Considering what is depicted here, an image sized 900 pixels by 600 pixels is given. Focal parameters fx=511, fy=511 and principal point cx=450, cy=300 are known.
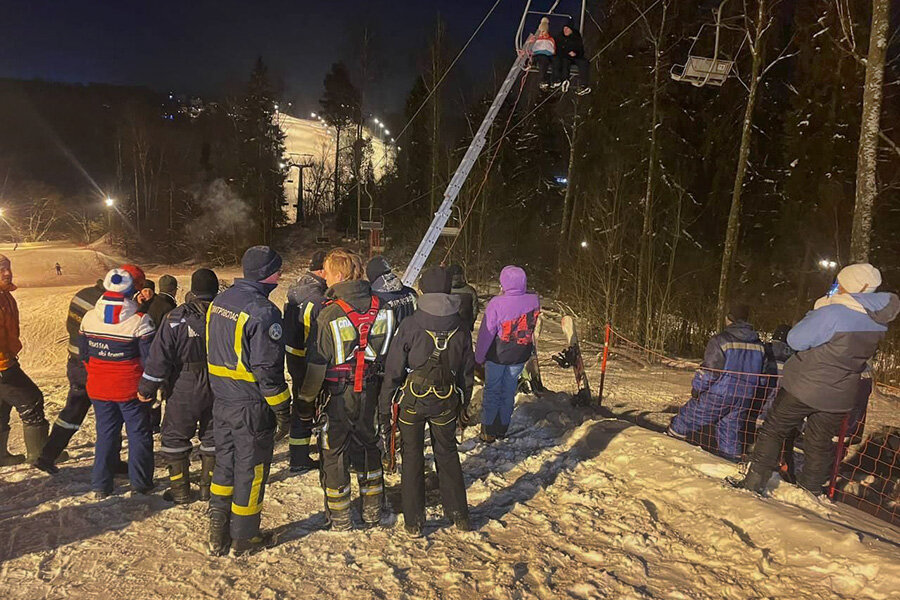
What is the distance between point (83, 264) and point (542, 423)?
2669 centimetres

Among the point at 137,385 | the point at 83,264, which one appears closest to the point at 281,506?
the point at 137,385

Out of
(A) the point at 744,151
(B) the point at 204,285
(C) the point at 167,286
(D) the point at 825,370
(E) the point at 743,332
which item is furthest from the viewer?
(A) the point at 744,151

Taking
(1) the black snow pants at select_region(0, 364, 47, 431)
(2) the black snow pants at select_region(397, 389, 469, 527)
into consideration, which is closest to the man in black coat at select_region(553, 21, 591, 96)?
(2) the black snow pants at select_region(397, 389, 469, 527)

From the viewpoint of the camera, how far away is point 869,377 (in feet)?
17.3

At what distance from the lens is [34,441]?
487cm

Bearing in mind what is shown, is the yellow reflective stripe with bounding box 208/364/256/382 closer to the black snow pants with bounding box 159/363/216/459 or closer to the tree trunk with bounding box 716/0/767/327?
Answer: the black snow pants with bounding box 159/363/216/459

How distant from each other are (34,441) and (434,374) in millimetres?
4047

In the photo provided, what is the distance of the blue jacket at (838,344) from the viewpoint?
3963 millimetres

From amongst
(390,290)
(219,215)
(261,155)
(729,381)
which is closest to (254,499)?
(390,290)

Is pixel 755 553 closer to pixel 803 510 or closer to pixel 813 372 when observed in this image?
pixel 803 510

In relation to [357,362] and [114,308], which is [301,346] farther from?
[114,308]

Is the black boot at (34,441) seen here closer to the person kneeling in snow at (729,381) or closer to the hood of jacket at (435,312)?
the hood of jacket at (435,312)

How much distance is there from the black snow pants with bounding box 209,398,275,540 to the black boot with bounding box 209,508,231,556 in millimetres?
40

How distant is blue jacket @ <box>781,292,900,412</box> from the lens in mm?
3963
